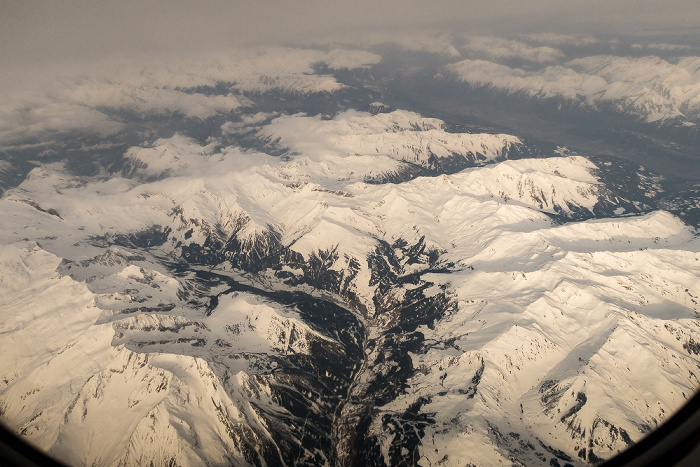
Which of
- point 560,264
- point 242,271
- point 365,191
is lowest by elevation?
point 242,271

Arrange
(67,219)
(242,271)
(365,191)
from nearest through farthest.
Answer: (242,271)
(67,219)
(365,191)

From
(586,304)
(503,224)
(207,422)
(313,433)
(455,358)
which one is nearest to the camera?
(207,422)

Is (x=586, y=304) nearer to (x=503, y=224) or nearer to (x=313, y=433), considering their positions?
(x=503, y=224)

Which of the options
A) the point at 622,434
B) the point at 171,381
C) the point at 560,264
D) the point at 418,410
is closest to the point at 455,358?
the point at 418,410

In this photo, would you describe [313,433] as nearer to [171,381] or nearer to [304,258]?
[171,381]

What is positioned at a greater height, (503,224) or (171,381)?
(171,381)

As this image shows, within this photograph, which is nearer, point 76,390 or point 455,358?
point 76,390

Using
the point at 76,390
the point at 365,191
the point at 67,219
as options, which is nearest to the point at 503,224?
the point at 365,191
